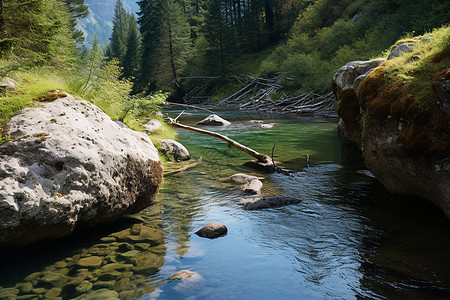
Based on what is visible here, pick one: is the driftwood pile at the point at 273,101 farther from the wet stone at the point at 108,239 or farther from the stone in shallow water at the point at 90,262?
the stone in shallow water at the point at 90,262

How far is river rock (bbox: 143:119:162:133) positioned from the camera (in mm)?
10261

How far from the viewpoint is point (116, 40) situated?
70125 mm

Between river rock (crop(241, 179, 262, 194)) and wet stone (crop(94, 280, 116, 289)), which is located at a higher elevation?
river rock (crop(241, 179, 262, 194))

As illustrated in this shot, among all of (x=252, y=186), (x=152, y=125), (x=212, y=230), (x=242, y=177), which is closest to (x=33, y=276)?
(x=212, y=230)

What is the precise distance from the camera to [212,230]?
188 inches

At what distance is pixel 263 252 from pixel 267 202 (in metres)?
1.74

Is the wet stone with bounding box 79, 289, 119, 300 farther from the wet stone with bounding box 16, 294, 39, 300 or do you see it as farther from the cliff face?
the cliff face

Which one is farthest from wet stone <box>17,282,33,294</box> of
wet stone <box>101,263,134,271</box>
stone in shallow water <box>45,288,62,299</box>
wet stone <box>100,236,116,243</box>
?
wet stone <box>100,236,116,243</box>

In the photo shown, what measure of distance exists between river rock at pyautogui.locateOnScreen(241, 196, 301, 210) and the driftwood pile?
15.6 metres

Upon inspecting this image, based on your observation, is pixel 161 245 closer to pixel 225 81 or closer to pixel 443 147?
pixel 443 147

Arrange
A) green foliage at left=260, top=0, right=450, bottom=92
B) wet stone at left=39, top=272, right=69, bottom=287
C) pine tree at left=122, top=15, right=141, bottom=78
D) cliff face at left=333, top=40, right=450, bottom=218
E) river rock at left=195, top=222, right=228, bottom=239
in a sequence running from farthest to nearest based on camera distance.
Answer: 1. pine tree at left=122, top=15, right=141, bottom=78
2. green foliage at left=260, top=0, right=450, bottom=92
3. river rock at left=195, top=222, right=228, bottom=239
4. cliff face at left=333, top=40, right=450, bottom=218
5. wet stone at left=39, top=272, right=69, bottom=287

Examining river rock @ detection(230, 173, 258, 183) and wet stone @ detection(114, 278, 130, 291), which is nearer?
wet stone @ detection(114, 278, 130, 291)

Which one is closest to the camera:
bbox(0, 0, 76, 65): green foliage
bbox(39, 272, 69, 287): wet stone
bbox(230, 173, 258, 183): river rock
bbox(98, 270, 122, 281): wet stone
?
bbox(39, 272, 69, 287): wet stone

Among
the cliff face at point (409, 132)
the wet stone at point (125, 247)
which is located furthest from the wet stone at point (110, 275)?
the cliff face at point (409, 132)
